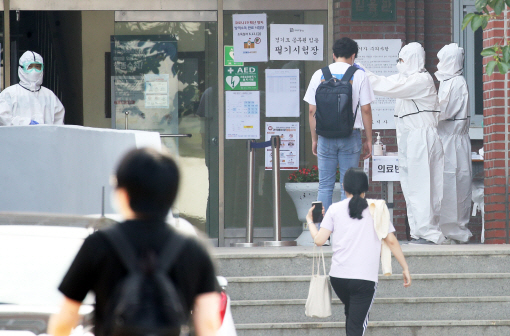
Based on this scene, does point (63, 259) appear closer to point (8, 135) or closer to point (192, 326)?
point (192, 326)

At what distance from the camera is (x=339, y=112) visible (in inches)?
287

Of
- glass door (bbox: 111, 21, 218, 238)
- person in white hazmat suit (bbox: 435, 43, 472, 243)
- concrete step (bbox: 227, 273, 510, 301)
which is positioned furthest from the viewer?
glass door (bbox: 111, 21, 218, 238)

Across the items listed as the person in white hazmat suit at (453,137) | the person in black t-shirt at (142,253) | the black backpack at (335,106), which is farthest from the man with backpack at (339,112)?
the person in black t-shirt at (142,253)

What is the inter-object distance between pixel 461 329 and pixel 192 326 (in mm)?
4506

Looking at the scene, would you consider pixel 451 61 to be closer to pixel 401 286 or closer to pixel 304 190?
pixel 304 190

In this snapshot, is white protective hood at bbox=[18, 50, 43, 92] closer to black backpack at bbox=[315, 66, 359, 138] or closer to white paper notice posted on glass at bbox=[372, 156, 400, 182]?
black backpack at bbox=[315, 66, 359, 138]

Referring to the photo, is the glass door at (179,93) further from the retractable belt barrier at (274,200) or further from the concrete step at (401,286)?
the concrete step at (401,286)

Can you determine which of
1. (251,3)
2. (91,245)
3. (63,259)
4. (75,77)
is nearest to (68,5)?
(75,77)

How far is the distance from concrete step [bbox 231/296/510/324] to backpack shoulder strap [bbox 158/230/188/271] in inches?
165

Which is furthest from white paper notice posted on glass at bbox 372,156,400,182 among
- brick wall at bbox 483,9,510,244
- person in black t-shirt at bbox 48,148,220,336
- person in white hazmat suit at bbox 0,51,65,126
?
person in black t-shirt at bbox 48,148,220,336

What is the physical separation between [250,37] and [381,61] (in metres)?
1.56

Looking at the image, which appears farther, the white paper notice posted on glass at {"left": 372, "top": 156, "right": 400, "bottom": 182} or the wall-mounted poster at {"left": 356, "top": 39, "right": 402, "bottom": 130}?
the wall-mounted poster at {"left": 356, "top": 39, "right": 402, "bottom": 130}

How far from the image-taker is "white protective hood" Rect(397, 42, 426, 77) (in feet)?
26.6

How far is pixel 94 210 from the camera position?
5422mm
